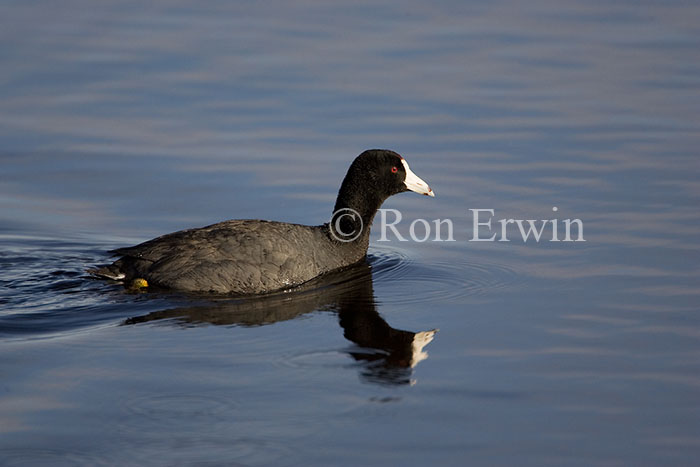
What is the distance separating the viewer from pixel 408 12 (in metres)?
17.2

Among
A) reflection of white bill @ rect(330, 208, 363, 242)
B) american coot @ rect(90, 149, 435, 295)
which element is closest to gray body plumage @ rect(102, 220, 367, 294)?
american coot @ rect(90, 149, 435, 295)

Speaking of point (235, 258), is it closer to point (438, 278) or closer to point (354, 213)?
point (354, 213)

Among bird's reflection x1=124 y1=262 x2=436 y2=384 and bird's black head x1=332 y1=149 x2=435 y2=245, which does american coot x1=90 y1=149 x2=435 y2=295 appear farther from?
bird's black head x1=332 y1=149 x2=435 y2=245

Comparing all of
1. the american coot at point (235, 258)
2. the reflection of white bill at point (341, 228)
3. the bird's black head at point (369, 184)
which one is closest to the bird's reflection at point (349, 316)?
the american coot at point (235, 258)

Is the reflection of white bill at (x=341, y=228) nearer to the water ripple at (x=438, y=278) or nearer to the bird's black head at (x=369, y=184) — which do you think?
the bird's black head at (x=369, y=184)

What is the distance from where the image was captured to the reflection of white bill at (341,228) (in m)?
9.77

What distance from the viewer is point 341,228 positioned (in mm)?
9852

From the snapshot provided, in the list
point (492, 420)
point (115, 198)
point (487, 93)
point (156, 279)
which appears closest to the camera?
point (492, 420)

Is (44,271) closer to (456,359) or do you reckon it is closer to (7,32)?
(456,359)

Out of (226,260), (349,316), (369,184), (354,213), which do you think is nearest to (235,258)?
(226,260)

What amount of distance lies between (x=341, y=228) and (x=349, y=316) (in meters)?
1.85

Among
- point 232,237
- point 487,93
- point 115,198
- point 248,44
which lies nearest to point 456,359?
point 232,237

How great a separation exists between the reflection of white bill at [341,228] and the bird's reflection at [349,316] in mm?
296

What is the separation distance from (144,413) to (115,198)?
5540 mm
